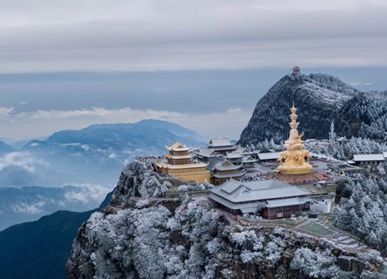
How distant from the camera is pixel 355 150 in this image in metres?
61.4

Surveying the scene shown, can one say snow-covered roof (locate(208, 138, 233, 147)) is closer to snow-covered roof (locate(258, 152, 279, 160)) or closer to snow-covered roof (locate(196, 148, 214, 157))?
snow-covered roof (locate(196, 148, 214, 157))

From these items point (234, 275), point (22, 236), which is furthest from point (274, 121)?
point (234, 275)

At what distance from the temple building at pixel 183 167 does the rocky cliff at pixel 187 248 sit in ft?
5.56

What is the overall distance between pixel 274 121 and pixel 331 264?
88898 mm

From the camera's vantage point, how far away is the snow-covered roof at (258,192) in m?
39.1

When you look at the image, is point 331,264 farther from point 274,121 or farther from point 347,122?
point 274,121

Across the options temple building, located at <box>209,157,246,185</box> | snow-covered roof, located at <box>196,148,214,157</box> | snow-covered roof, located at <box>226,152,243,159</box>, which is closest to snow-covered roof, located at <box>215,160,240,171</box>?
temple building, located at <box>209,157,246,185</box>

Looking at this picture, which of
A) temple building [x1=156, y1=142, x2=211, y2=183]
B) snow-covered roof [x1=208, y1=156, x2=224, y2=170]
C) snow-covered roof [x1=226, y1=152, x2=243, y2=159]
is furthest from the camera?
snow-covered roof [x1=226, y1=152, x2=243, y2=159]

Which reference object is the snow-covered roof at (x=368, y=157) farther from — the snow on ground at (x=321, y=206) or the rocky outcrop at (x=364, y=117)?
the rocky outcrop at (x=364, y=117)

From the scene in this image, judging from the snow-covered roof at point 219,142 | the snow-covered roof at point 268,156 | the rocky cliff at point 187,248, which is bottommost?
the rocky cliff at point 187,248

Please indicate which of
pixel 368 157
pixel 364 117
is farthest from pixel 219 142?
pixel 364 117

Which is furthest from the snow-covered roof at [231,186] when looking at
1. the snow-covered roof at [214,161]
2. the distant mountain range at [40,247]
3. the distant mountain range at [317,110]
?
the distant mountain range at [317,110]

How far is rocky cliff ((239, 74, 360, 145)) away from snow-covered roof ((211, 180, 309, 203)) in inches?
2398

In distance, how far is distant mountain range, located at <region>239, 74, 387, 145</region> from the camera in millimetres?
86938
